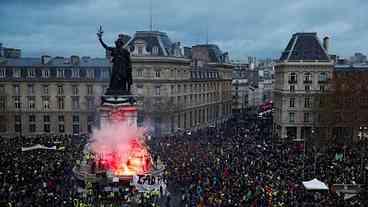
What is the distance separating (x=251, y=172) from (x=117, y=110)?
13.4m

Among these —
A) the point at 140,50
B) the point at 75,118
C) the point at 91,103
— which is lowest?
the point at 75,118

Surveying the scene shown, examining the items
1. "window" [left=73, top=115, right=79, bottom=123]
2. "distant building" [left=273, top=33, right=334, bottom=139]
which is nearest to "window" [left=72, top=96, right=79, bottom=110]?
"window" [left=73, top=115, right=79, bottom=123]

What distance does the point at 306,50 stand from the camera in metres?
78.2

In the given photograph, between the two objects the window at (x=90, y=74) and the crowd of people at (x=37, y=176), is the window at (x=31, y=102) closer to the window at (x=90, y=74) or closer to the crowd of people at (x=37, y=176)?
the window at (x=90, y=74)

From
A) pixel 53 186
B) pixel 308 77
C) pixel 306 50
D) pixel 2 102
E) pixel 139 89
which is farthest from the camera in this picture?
pixel 2 102

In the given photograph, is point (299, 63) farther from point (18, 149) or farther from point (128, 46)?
point (18, 149)

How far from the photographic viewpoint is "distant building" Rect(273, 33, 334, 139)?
253 ft

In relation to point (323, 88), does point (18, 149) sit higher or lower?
lower

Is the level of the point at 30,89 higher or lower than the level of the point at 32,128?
higher

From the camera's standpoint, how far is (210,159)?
4912 centimetres

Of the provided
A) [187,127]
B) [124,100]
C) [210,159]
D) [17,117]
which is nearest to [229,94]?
[187,127]

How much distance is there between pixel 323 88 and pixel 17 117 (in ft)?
171

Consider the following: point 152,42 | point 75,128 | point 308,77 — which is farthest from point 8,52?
point 308,77

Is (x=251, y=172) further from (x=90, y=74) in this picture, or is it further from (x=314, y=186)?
(x=90, y=74)
